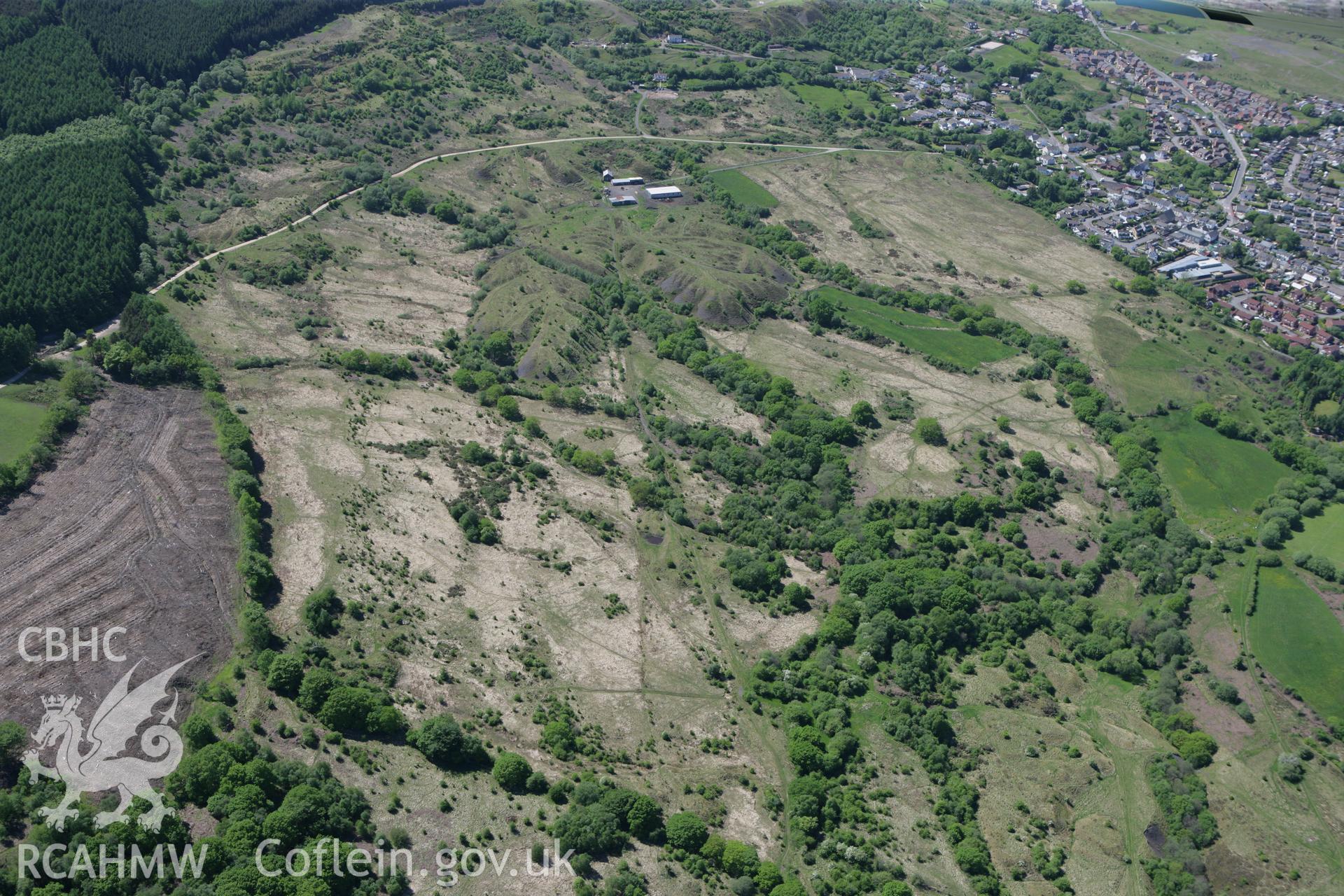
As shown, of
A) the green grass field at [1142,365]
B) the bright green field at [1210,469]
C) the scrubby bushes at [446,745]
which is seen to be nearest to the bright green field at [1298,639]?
the bright green field at [1210,469]

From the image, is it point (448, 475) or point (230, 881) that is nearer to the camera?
point (230, 881)

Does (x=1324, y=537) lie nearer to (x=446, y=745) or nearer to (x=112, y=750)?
(x=446, y=745)

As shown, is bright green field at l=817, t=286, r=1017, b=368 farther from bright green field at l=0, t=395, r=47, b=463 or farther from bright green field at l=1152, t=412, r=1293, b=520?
bright green field at l=0, t=395, r=47, b=463

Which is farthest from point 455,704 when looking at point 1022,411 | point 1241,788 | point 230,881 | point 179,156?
point 179,156

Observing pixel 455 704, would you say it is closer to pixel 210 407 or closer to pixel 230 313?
pixel 210 407

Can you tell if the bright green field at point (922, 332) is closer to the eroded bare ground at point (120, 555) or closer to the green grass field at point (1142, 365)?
the green grass field at point (1142, 365)

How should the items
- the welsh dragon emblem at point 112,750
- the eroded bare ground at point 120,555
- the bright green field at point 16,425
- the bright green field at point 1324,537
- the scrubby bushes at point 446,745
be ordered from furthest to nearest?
1. the bright green field at point 1324,537
2. the bright green field at point 16,425
3. the eroded bare ground at point 120,555
4. the scrubby bushes at point 446,745
5. the welsh dragon emblem at point 112,750

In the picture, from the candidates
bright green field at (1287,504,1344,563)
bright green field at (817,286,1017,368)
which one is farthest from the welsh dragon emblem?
bright green field at (1287,504,1344,563)
